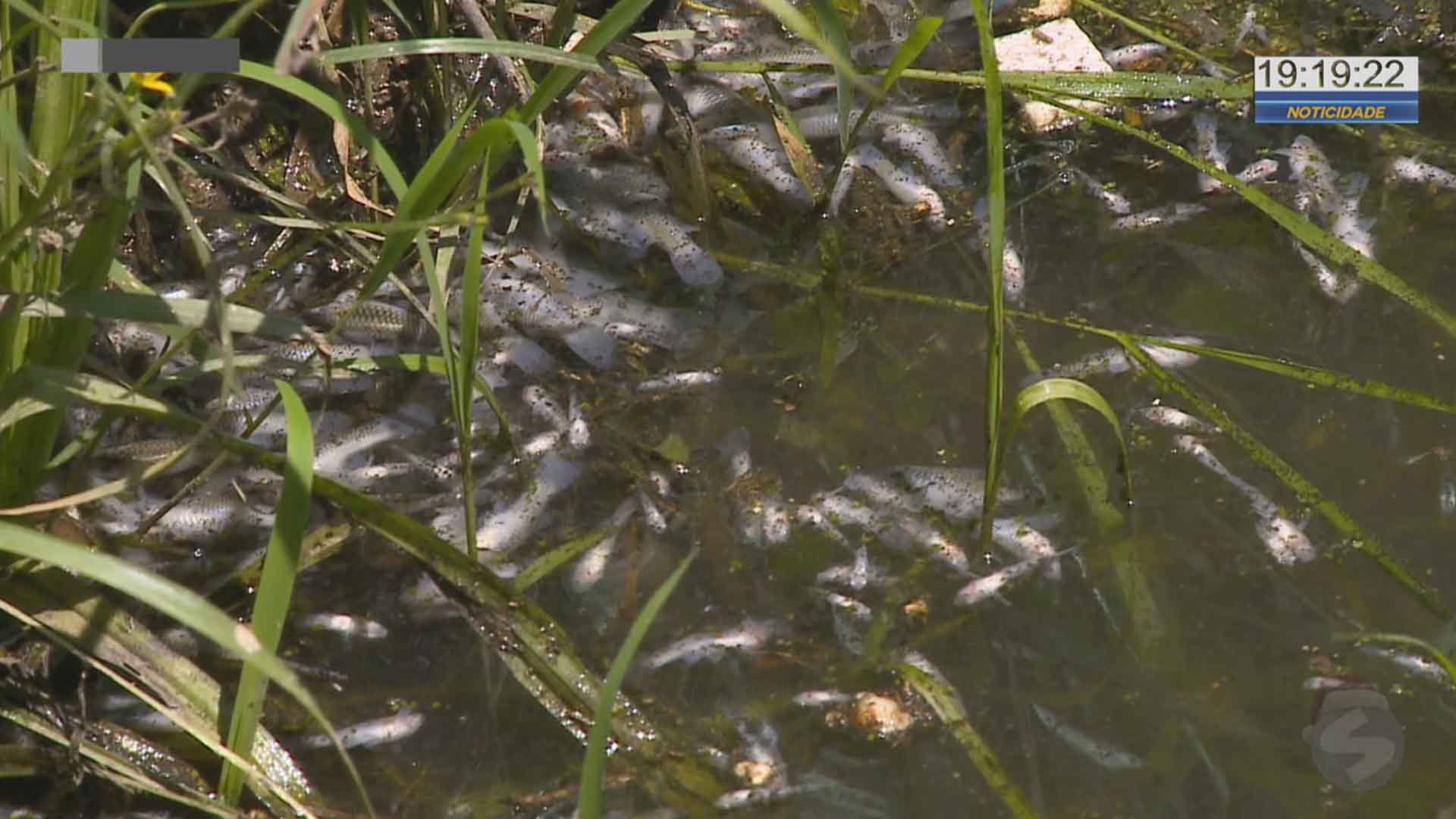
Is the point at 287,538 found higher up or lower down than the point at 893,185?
lower down

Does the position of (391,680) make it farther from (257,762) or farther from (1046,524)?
(1046,524)

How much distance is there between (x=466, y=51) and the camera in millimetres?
1148

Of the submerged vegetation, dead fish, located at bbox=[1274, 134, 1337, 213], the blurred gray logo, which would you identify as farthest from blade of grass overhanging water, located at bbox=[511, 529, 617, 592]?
dead fish, located at bbox=[1274, 134, 1337, 213]

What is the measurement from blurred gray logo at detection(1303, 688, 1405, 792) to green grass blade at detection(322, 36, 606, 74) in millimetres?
839

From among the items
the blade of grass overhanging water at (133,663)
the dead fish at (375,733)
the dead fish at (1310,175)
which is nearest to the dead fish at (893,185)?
the dead fish at (1310,175)

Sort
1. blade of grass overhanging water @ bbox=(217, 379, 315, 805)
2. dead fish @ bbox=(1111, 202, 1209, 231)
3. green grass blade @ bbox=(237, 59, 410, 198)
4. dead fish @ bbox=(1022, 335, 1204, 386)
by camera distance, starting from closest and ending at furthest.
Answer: blade of grass overhanging water @ bbox=(217, 379, 315, 805) → green grass blade @ bbox=(237, 59, 410, 198) → dead fish @ bbox=(1022, 335, 1204, 386) → dead fish @ bbox=(1111, 202, 1209, 231)

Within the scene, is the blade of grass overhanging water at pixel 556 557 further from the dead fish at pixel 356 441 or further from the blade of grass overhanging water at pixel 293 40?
the blade of grass overhanging water at pixel 293 40

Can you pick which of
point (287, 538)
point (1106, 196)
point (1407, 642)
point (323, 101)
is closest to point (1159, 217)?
point (1106, 196)

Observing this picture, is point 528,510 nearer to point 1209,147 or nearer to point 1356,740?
point 1356,740

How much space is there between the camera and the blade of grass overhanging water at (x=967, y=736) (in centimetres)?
115

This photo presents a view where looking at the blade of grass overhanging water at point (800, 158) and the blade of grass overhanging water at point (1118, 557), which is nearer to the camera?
the blade of grass overhanging water at point (1118, 557)

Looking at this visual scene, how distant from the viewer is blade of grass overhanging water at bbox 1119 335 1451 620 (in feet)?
4.16
